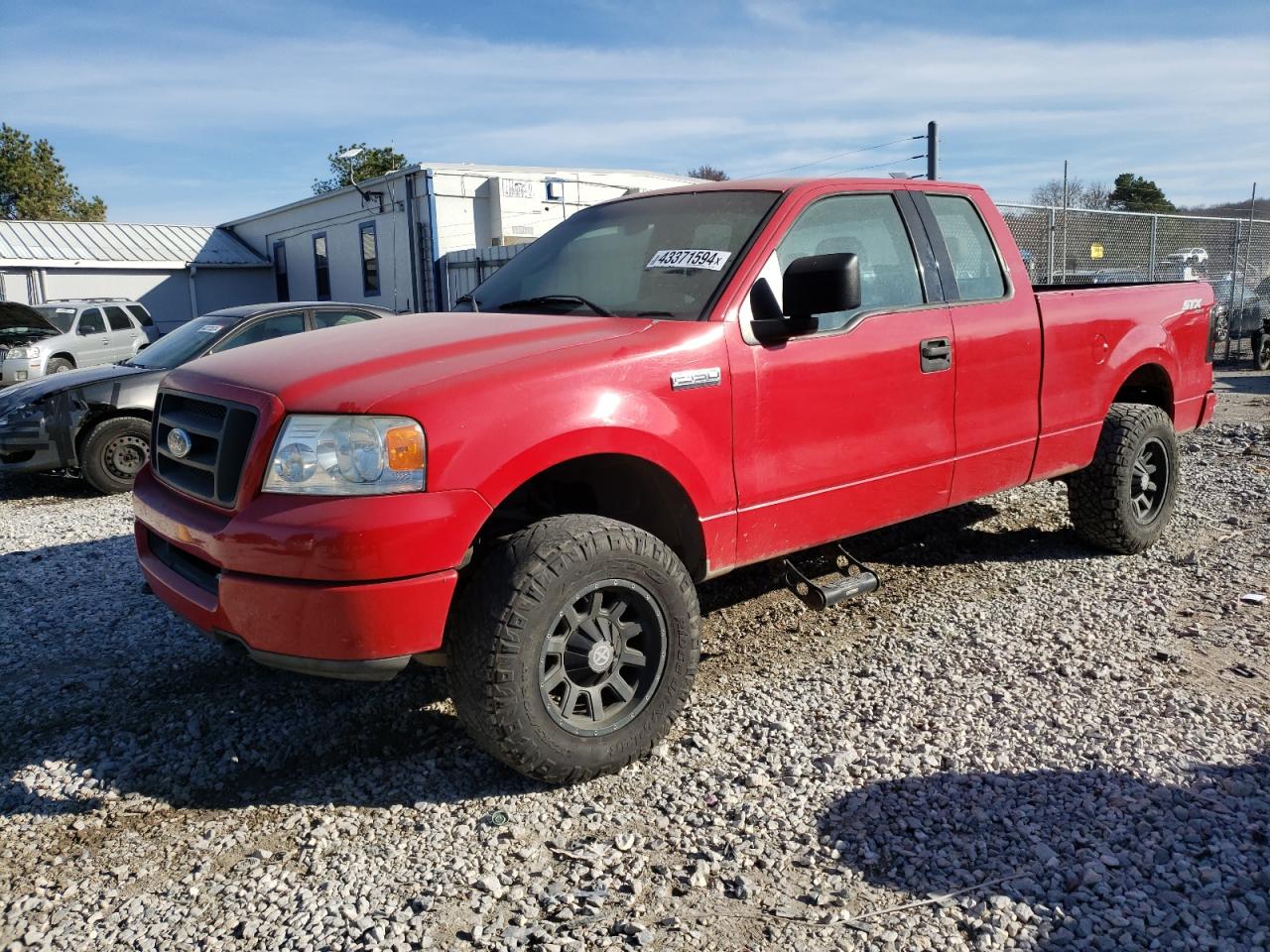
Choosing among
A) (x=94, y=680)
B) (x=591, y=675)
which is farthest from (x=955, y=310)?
(x=94, y=680)

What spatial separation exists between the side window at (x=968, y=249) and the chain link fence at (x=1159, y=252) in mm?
9055

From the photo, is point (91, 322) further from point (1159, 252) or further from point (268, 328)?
point (1159, 252)

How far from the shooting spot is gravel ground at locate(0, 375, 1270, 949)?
2.50m

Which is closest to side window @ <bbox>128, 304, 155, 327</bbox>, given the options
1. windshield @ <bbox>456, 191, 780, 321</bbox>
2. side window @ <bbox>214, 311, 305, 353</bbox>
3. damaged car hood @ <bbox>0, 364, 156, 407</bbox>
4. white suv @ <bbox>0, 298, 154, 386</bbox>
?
white suv @ <bbox>0, 298, 154, 386</bbox>

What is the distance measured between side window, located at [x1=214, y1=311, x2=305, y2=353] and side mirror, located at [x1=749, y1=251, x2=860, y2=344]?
588cm

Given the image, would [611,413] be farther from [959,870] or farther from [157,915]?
[157,915]

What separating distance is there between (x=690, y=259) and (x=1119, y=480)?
2940 mm

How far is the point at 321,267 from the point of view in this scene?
85.7 feet

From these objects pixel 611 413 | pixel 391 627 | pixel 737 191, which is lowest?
pixel 391 627

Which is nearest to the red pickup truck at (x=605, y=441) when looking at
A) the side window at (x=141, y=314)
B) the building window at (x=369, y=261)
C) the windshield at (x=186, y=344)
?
the windshield at (x=186, y=344)

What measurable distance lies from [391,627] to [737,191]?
7.76 feet

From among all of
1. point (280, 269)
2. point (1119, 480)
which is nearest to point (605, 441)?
point (1119, 480)

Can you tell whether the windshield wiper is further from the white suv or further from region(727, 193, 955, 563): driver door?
the white suv

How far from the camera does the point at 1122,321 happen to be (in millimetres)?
5180
